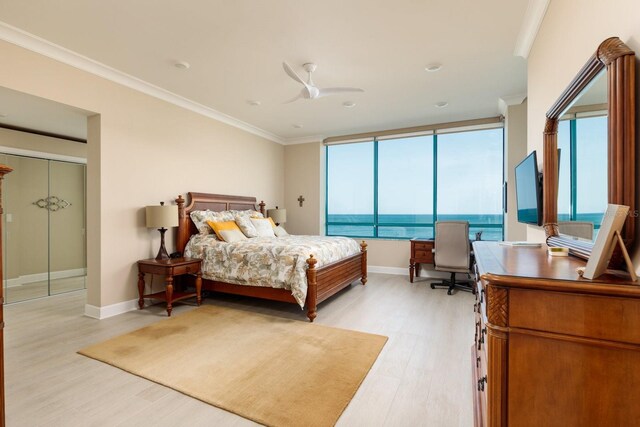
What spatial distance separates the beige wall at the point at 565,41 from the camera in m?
1.25

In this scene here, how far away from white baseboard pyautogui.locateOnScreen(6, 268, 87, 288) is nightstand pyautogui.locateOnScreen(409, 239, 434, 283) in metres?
5.99

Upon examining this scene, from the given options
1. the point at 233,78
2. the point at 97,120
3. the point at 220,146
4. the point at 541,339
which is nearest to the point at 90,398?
the point at 541,339

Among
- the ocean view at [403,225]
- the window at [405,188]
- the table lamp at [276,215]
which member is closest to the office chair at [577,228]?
the ocean view at [403,225]

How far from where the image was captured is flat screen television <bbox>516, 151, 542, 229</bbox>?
218 cm

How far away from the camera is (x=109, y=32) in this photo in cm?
279

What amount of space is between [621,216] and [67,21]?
3925mm

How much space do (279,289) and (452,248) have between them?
8.75 ft

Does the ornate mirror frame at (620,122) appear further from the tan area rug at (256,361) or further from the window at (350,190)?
the window at (350,190)

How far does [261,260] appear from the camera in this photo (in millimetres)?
3699

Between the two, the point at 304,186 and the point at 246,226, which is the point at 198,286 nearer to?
the point at 246,226

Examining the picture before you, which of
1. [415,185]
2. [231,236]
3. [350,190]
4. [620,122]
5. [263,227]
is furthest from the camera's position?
[350,190]

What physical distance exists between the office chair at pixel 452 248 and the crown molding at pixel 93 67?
13.2 feet

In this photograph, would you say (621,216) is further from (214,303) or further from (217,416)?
(214,303)

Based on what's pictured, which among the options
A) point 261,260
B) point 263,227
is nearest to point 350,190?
point 263,227
